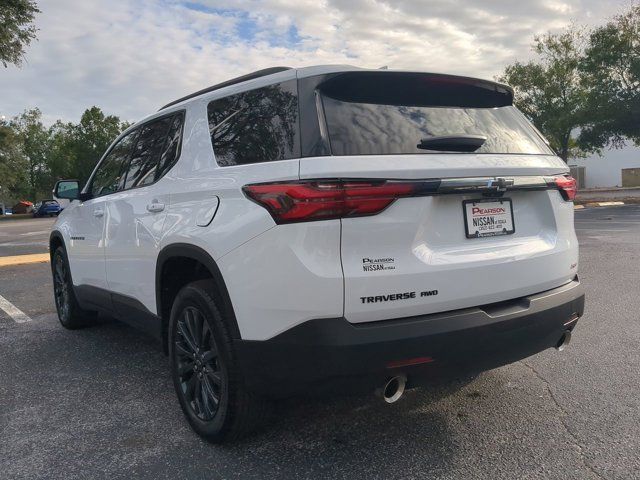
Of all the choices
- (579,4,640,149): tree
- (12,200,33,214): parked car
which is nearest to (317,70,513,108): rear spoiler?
(579,4,640,149): tree

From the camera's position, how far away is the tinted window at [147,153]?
12.1 feet

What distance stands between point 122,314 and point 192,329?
125cm

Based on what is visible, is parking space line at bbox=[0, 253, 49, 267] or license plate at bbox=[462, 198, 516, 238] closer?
license plate at bbox=[462, 198, 516, 238]

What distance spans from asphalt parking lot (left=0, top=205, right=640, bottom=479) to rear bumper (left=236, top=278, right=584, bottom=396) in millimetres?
265

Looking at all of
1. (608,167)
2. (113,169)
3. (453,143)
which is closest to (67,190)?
(113,169)

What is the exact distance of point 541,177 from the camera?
2912 mm

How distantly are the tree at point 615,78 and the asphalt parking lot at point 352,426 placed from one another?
33.0 m

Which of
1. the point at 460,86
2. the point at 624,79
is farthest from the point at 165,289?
the point at 624,79

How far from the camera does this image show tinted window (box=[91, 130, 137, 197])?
4.25 meters

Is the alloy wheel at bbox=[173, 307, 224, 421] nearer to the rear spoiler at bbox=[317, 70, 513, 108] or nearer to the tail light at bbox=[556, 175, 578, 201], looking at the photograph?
the rear spoiler at bbox=[317, 70, 513, 108]

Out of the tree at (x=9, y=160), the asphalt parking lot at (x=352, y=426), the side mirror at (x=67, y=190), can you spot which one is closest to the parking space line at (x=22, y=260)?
the side mirror at (x=67, y=190)

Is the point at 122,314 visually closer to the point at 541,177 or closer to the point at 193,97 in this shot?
the point at 193,97

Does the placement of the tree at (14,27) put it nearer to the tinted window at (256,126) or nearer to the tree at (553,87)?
the tinted window at (256,126)

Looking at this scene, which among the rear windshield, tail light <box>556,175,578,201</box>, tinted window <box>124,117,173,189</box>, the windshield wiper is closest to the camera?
the rear windshield
